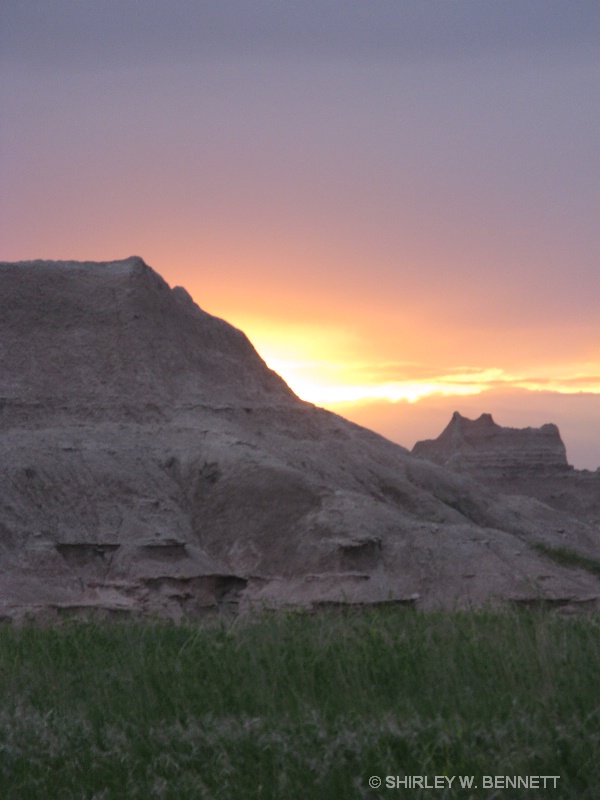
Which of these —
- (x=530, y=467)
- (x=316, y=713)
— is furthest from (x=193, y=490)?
(x=530, y=467)

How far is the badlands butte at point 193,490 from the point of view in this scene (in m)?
25.2

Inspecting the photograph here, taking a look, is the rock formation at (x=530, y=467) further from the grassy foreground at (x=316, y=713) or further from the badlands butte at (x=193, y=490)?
the grassy foreground at (x=316, y=713)

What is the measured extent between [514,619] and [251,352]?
102 feet

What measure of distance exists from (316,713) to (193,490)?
75.7ft

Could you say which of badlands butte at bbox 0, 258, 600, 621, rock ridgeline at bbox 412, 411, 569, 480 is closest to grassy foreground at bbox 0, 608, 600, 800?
badlands butte at bbox 0, 258, 600, 621

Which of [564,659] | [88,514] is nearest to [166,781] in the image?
[564,659]

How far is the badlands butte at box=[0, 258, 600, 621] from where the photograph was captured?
25172 mm

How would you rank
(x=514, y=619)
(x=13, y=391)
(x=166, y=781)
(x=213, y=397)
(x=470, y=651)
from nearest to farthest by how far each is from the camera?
(x=166, y=781) → (x=470, y=651) → (x=514, y=619) → (x=13, y=391) → (x=213, y=397)

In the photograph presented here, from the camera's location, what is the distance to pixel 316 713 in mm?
7340

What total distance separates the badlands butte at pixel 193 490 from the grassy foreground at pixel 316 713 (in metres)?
9.93

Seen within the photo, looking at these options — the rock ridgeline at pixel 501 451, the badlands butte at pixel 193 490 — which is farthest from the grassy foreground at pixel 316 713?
the rock ridgeline at pixel 501 451

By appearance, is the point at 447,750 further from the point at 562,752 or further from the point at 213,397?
the point at 213,397

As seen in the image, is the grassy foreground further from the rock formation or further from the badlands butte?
the rock formation

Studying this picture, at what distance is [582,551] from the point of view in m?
35.6
